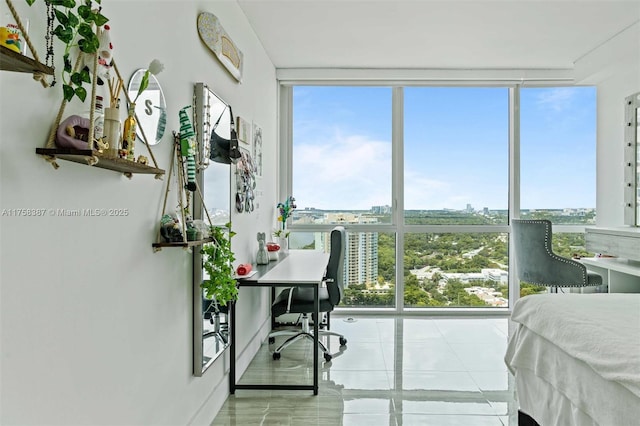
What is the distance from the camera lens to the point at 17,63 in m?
0.85

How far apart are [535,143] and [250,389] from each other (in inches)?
157

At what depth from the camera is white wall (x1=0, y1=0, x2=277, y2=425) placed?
988mm

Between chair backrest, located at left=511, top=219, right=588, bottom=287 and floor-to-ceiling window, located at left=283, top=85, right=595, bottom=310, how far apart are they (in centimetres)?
77

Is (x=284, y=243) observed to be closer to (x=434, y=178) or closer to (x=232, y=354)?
(x=434, y=178)

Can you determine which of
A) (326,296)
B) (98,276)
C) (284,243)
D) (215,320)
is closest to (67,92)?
(98,276)

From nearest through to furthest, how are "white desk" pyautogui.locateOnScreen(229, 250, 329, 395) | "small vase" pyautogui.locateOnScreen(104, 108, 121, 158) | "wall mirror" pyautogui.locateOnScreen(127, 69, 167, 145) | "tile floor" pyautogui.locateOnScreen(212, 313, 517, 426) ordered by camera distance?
"small vase" pyautogui.locateOnScreen(104, 108, 121, 158), "wall mirror" pyautogui.locateOnScreen(127, 69, 167, 145), "tile floor" pyautogui.locateOnScreen(212, 313, 517, 426), "white desk" pyautogui.locateOnScreen(229, 250, 329, 395)

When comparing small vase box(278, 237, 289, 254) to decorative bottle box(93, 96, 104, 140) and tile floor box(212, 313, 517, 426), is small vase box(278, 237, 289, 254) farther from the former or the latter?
decorative bottle box(93, 96, 104, 140)

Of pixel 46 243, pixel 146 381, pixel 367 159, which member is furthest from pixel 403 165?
pixel 46 243

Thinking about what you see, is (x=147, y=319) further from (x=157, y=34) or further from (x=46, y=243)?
(x=157, y=34)

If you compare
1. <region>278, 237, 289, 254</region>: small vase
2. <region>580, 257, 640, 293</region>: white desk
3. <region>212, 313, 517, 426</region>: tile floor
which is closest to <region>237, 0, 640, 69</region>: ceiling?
<region>278, 237, 289, 254</region>: small vase

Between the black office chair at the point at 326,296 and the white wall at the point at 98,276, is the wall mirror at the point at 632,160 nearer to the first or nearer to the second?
the black office chair at the point at 326,296

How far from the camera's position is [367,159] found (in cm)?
470

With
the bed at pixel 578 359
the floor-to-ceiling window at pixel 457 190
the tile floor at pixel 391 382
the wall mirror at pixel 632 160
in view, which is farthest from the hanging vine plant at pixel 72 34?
the wall mirror at pixel 632 160

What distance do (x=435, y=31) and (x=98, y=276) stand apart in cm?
327
